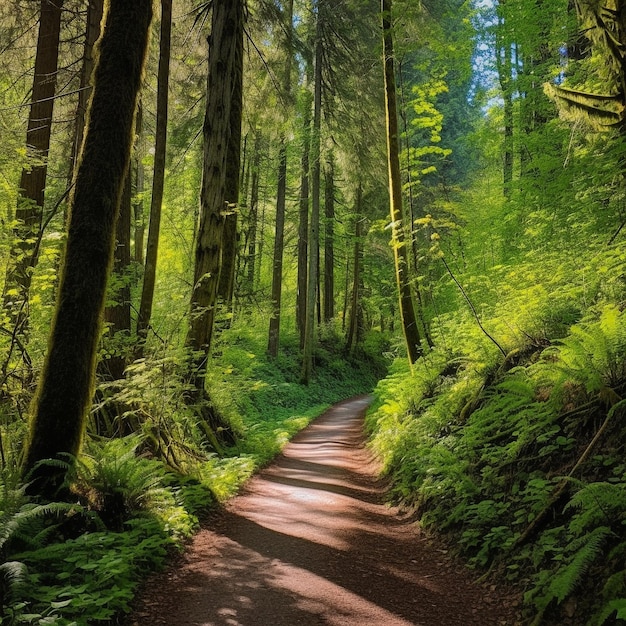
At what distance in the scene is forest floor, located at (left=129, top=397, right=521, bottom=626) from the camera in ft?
12.0

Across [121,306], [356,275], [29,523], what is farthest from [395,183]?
[356,275]

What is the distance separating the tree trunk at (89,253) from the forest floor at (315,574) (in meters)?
1.62

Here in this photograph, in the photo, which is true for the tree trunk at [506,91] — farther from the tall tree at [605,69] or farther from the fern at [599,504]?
the fern at [599,504]

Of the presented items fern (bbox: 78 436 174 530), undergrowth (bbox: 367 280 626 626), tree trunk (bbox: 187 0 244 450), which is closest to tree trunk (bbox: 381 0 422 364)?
undergrowth (bbox: 367 280 626 626)

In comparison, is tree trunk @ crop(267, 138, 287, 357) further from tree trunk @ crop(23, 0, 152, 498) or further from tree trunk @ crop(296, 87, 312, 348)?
tree trunk @ crop(23, 0, 152, 498)

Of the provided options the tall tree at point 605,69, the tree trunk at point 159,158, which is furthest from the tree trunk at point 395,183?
the tree trunk at point 159,158

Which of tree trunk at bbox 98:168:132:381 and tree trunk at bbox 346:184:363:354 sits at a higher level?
tree trunk at bbox 346:184:363:354

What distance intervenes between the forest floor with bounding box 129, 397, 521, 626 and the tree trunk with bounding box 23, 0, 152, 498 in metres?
1.62

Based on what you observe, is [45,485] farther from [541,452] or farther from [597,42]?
[597,42]

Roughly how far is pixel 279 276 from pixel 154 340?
12592 millimetres

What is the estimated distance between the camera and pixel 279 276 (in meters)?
20.5

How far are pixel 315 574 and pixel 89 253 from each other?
3621 millimetres

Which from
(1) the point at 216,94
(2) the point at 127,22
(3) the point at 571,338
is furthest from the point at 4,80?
(3) the point at 571,338

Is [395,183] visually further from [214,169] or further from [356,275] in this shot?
[356,275]
